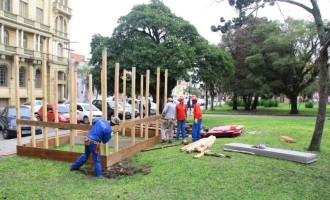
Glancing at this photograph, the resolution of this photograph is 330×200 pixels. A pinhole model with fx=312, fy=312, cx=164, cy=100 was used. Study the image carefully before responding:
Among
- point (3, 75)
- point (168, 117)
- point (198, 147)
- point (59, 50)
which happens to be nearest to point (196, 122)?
point (168, 117)

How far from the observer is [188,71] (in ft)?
70.7

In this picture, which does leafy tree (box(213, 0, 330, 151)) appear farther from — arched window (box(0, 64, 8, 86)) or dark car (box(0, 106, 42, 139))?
arched window (box(0, 64, 8, 86))

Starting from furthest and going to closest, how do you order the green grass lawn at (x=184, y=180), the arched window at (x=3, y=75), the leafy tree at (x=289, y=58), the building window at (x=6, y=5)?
the arched window at (x=3, y=75) < the building window at (x=6, y=5) < the leafy tree at (x=289, y=58) < the green grass lawn at (x=184, y=180)

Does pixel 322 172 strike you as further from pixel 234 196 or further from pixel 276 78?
pixel 276 78

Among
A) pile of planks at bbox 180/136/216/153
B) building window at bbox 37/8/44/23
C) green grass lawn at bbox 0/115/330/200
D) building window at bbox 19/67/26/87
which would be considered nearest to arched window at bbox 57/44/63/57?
building window at bbox 37/8/44/23

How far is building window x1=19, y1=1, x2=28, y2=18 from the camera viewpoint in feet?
126

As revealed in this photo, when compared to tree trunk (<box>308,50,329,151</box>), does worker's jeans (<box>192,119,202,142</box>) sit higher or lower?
lower

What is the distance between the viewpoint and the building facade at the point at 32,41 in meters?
36.5

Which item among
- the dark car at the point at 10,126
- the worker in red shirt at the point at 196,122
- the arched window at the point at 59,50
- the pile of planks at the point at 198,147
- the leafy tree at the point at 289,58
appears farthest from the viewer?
the arched window at the point at 59,50

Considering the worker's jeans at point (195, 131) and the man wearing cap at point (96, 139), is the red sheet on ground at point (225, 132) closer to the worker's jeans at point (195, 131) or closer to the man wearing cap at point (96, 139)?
the worker's jeans at point (195, 131)

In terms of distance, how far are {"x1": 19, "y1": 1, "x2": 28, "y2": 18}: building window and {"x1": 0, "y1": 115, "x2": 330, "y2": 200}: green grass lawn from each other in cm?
3469

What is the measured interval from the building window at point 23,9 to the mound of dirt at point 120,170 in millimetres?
36296

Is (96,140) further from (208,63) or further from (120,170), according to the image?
(208,63)

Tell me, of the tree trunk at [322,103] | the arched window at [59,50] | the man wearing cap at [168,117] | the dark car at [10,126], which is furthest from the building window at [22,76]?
the tree trunk at [322,103]
